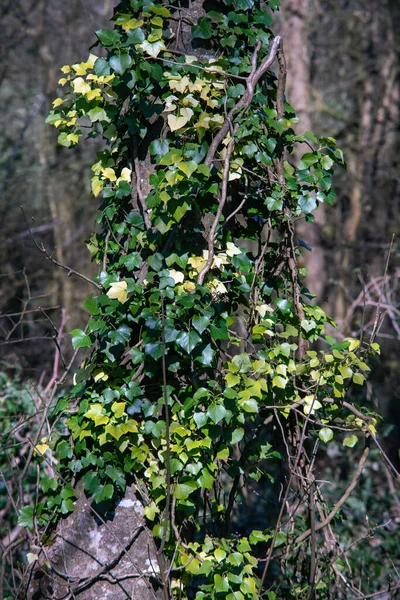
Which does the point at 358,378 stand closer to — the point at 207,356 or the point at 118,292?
the point at 207,356

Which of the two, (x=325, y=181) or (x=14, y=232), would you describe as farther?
(x=14, y=232)

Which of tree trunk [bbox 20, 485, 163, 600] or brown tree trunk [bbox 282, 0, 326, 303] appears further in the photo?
brown tree trunk [bbox 282, 0, 326, 303]

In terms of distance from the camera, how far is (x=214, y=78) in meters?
2.82

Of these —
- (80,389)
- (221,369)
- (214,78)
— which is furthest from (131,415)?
(214,78)

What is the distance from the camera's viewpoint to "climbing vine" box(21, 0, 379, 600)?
262 centimetres

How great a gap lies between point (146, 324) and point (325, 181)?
1102mm

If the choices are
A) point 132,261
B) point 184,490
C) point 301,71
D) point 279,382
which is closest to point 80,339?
point 132,261

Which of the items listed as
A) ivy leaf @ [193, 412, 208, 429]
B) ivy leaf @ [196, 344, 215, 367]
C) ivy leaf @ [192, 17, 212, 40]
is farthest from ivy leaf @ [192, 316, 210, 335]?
ivy leaf @ [192, 17, 212, 40]

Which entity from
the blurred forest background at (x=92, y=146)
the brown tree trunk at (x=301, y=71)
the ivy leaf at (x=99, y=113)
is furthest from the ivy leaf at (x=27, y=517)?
the brown tree trunk at (x=301, y=71)

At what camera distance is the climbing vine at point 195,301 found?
262 cm

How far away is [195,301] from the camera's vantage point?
261 centimetres

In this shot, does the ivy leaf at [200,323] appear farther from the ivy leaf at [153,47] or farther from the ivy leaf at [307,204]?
the ivy leaf at [153,47]

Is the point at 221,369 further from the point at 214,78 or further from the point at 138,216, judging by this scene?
the point at 214,78

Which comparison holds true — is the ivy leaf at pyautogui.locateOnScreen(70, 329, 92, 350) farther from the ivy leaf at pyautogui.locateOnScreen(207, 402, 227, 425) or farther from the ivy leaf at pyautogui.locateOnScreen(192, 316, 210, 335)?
the ivy leaf at pyautogui.locateOnScreen(207, 402, 227, 425)
